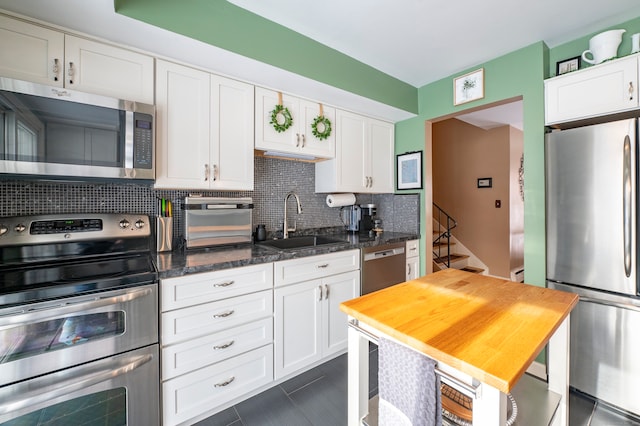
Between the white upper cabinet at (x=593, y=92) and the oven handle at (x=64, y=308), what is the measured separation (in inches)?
117

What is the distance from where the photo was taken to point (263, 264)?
1767 mm

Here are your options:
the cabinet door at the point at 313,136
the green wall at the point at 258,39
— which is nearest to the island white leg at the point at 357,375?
the cabinet door at the point at 313,136

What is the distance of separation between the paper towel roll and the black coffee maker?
27cm

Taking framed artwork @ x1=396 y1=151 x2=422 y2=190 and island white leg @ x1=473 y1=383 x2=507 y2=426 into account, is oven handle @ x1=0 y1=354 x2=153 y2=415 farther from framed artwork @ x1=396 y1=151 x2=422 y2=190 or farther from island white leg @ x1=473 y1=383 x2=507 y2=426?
framed artwork @ x1=396 y1=151 x2=422 y2=190

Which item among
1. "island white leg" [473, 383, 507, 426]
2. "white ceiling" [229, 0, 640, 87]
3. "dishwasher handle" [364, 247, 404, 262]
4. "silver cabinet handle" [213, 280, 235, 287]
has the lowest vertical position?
"island white leg" [473, 383, 507, 426]

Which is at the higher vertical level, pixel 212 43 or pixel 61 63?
pixel 212 43

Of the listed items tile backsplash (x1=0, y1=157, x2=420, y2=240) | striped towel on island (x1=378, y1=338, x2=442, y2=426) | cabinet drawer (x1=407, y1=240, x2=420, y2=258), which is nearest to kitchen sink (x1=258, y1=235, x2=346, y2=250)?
tile backsplash (x1=0, y1=157, x2=420, y2=240)

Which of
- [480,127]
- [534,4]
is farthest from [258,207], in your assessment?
[480,127]

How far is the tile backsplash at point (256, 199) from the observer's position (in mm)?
1546

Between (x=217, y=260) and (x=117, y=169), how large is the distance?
761mm

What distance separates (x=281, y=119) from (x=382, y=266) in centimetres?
161

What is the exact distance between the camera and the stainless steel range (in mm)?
1079

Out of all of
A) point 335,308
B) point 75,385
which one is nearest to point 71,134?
point 75,385

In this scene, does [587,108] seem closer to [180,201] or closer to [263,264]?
[263,264]
